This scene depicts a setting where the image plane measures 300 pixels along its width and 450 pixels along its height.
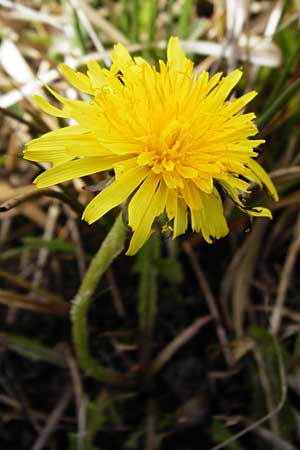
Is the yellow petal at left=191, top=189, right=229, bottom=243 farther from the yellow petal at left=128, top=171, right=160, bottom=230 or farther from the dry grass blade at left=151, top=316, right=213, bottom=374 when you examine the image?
the dry grass blade at left=151, top=316, right=213, bottom=374

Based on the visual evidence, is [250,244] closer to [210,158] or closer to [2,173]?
[210,158]

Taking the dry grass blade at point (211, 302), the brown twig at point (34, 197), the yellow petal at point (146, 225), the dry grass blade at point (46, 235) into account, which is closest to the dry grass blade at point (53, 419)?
the dry grass blade at point (46, 235)

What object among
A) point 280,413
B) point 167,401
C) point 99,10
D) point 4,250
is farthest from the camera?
point 99,10

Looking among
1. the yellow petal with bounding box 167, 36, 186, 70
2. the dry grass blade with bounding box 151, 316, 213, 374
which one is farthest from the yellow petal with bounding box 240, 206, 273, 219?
the dry grass blade with bounding box 151, 316, 213, 374

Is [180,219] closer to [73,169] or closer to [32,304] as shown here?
[73,169]

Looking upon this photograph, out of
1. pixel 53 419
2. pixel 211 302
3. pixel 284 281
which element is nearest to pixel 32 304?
pixel 53 419

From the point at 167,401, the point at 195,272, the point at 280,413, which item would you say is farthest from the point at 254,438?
the point at 195,272

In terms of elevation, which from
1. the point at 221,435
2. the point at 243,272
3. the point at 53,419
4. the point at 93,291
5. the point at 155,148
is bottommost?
the point at 221,435
